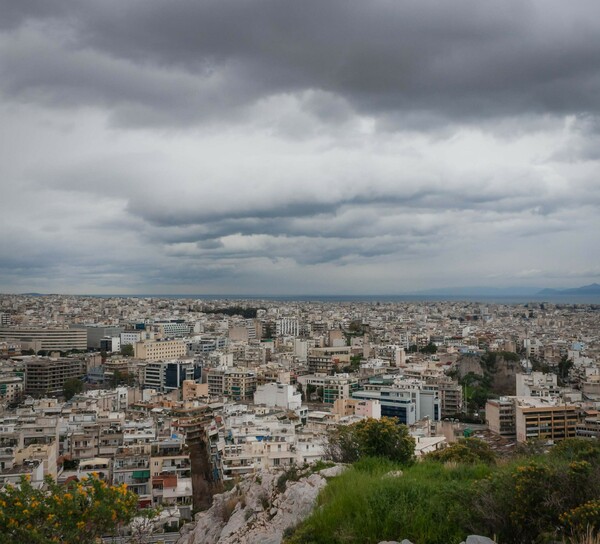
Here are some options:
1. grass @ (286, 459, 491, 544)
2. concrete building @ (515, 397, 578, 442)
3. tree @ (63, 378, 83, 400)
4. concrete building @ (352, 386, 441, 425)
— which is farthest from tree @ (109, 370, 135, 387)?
grass @ (286, 459, 491, 544)

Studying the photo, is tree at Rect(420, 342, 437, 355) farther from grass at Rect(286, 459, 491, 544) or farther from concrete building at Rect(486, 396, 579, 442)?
grass at Rect(286, 459, 491, 544)

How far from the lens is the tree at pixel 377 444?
745cm

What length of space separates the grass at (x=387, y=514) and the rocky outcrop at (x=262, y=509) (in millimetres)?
579

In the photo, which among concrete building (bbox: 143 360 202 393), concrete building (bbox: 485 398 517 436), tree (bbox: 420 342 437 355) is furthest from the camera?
tree (bbox: 420 342 437 355)

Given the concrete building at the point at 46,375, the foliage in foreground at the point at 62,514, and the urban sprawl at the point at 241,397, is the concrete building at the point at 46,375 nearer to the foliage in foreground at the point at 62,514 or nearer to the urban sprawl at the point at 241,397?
the urban sprawl at the point at 241,397

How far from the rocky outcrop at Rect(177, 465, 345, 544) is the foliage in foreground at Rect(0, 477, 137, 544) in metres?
1.39

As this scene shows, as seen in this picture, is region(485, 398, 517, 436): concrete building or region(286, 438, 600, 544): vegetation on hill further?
region(485, 398, 517, 436): concrete building

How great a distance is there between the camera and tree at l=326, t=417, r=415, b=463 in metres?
7.45

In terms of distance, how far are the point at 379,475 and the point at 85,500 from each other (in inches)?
97.7

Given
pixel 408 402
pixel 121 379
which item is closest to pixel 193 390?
pixel 121 379

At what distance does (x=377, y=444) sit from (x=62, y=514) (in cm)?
411

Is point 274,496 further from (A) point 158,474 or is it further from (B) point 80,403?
(B) point 80,403

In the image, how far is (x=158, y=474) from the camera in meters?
14.7

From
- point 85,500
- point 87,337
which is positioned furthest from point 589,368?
point 87,337
